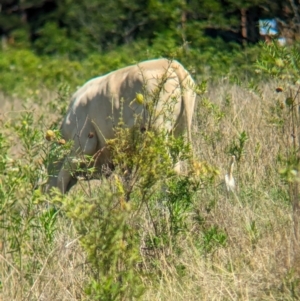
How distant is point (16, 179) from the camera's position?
5492 mm

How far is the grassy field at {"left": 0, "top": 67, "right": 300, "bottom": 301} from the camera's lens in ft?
16.8

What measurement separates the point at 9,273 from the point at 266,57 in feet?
7.18

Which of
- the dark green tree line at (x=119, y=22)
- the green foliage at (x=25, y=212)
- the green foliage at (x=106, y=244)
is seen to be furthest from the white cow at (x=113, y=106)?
the dark green tree line at (x=119, y=22)

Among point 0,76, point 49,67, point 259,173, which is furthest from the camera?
point 0,76

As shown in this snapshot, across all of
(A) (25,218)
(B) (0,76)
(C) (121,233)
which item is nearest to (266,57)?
(C) (121,233)

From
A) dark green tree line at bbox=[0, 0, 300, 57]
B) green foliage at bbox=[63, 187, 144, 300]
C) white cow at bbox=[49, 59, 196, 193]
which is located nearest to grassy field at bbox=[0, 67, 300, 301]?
green foliage at bbox=[63, 187, 144, 300]

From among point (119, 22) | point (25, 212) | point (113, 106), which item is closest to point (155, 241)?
point (25, 212)

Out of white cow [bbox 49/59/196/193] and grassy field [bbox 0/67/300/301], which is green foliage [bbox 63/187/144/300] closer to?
grassy field [bbox 0/67/300/301]

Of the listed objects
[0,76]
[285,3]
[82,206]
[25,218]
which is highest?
[82,206]

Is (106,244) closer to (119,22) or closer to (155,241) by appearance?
(155,241)

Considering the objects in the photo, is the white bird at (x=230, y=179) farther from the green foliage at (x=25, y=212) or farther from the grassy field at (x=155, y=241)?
the green foliage at (x=25, y=212)

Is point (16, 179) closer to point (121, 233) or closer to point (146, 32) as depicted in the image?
point (121, 233)

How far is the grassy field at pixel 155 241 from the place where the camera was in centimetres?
513

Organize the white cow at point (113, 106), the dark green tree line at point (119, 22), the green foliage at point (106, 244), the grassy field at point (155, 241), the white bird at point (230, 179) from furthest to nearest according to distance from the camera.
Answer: the dark green tree line at point (119, 22), the white cow at point (113, 106), the white bird at point (230, 179), the grassy field at point (155, 241), the green foliage at point (106, 244)
